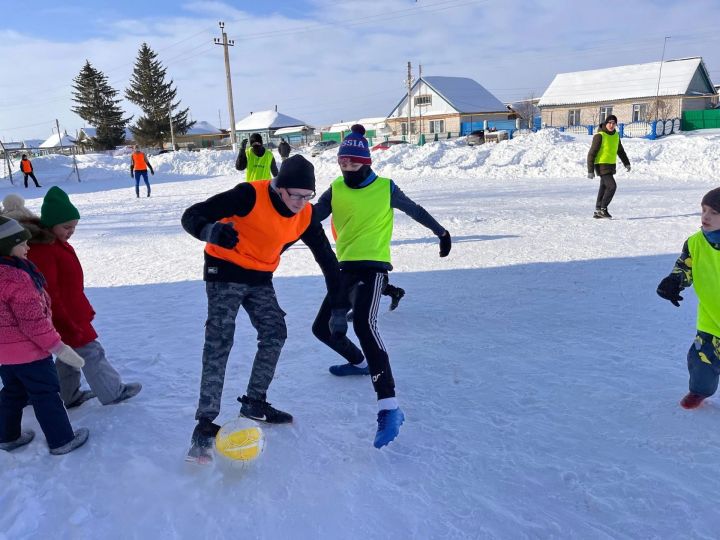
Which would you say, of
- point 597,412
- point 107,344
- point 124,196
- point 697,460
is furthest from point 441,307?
point 124,196

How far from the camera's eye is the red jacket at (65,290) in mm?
3092

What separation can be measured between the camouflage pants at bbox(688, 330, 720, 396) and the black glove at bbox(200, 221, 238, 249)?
269 cm

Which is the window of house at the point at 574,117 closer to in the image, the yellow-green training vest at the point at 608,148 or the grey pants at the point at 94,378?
the yellow-green training vest at the point at 608,148

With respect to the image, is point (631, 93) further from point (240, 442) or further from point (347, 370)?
point (240, 442)

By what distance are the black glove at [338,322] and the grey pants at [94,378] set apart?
1.49 metres

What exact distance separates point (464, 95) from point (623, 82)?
53.0 feet

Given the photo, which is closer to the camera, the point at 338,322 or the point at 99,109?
the point at 338,322

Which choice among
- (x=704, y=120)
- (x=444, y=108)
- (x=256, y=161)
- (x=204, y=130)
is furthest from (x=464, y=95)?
(x=256, y=161)

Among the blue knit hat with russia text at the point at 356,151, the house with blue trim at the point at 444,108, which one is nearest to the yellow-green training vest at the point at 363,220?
the blue knit hat with russia text at the point at 356,151

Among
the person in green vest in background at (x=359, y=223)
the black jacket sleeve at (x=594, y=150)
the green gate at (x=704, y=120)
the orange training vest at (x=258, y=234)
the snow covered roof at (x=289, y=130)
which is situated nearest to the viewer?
the orange training vest at (x=258, y=234)

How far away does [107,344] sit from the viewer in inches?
182

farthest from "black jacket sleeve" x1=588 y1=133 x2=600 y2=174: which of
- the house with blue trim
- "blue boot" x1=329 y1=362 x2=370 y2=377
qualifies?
the house with blue trim

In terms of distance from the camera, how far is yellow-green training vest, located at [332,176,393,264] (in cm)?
337

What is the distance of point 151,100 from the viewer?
55906 millimetres
